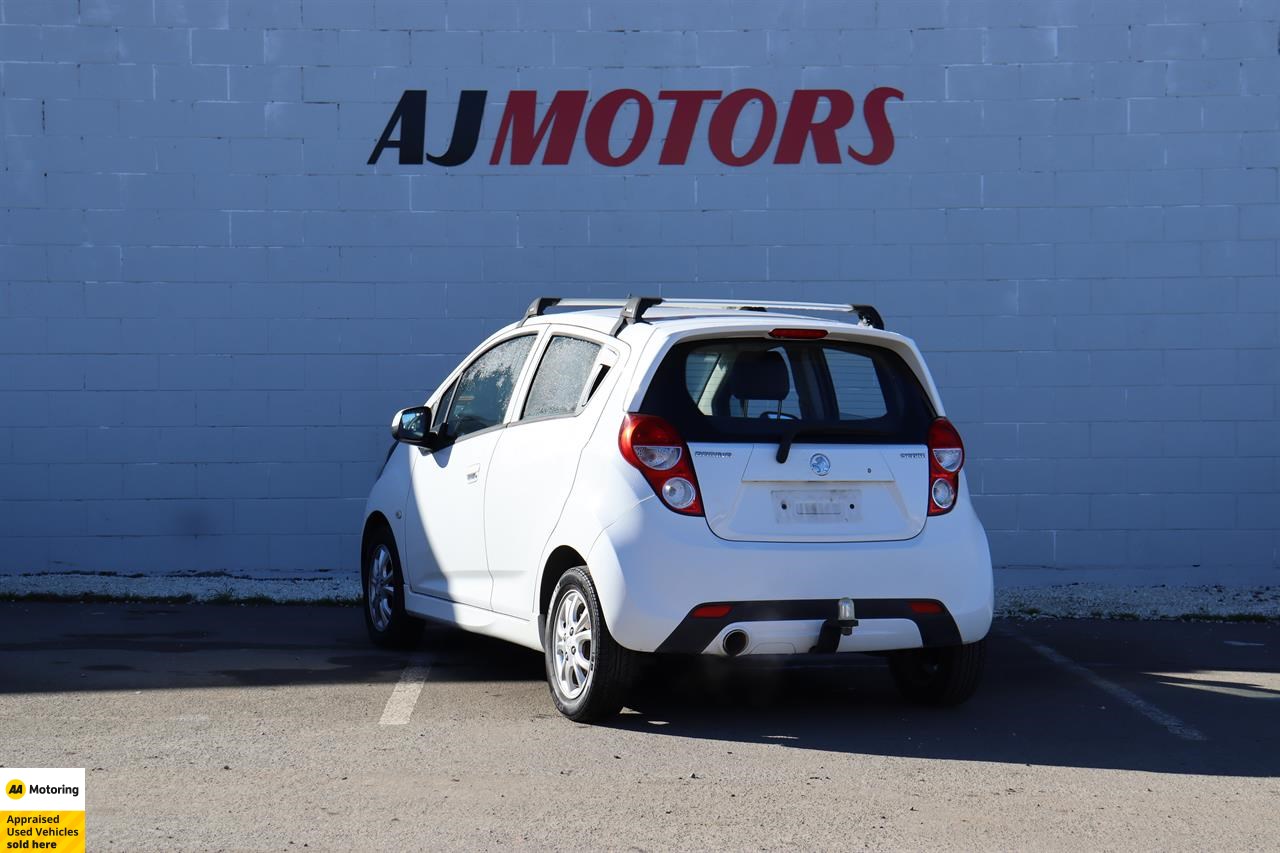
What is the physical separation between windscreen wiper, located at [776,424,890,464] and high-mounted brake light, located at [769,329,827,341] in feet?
1.34

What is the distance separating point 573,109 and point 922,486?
19.3ft

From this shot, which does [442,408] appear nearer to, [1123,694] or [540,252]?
[540,252]

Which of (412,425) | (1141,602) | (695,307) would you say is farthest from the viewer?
(1141,602)

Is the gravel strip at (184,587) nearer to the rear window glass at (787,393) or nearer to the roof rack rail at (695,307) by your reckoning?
the roof rack rail at (695,307)

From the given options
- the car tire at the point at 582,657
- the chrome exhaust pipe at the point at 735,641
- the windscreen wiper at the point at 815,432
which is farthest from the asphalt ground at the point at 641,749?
the windscreen wiper at the point at 815,432

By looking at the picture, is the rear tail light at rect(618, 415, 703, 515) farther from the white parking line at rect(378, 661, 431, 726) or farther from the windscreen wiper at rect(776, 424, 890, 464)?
the white parking line at rect(378, 661, 431, 726)

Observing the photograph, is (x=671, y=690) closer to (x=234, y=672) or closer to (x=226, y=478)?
(x=234, y=672)

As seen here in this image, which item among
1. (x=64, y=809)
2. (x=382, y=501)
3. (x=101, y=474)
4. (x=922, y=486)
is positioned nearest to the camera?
(x=64, y=809)

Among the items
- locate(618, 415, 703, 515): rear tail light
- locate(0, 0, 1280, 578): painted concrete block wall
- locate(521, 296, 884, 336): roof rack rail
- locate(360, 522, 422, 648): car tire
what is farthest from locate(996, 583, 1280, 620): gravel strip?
locate(618, 415, 703, 515): rear tail light

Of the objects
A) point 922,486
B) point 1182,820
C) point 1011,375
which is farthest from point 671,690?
point 1011,375

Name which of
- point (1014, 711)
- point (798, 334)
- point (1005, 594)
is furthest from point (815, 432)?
point (1005, 594)

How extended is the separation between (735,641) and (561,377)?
159 cm

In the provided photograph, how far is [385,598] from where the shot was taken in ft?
28.8

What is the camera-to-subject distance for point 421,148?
11688 mm
